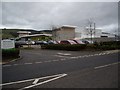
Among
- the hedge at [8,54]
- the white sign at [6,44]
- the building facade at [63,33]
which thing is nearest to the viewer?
the hedge at [8,54]

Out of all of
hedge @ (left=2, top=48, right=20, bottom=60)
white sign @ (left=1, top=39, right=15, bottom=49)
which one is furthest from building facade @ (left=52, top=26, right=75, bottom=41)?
hedge @ (left=2, top=48, right=20, bottom=60)

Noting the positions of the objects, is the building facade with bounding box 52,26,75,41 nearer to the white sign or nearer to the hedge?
the white sign

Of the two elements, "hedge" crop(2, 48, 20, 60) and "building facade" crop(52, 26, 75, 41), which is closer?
"hedge" crop(2, 48, 20, 60)

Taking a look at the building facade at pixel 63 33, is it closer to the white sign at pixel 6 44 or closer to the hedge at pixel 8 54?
the white sign at pixel 6 44

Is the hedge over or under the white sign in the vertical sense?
under

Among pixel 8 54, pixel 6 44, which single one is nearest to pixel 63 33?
pixel 6 44

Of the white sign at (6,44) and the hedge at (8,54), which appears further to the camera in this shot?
the white sign at (6,44)

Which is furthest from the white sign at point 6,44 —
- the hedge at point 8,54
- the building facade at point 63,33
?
the building facade at point 63,33

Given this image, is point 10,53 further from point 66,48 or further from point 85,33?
point 85,33

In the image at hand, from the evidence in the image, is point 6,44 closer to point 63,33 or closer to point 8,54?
point 8,54

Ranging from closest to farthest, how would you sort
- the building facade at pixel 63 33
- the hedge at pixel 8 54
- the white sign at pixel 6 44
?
the hedge at pixel 8 54
the white sign at pixel 6 44
the building facade at pixel 63 33

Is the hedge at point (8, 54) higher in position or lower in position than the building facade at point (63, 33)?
lower

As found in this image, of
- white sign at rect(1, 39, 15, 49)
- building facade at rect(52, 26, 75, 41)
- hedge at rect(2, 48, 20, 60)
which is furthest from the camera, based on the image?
building facade at rect(52, 26, 75, 41)

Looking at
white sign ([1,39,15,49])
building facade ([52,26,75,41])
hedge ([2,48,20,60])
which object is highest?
building facade ([52,26,75,41])
